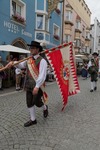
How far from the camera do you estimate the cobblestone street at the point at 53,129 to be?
3984 mm

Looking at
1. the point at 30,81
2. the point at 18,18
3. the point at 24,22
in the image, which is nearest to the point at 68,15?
the point at 24,22

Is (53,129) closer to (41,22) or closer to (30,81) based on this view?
(30,81)

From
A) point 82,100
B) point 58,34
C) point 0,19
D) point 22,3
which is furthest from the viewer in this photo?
point 58,34

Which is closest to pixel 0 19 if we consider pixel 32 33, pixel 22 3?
pixel 22 3

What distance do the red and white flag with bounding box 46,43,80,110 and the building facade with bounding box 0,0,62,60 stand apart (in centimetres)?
797

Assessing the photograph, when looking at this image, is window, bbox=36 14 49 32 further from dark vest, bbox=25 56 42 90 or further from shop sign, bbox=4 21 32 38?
dark vest, bbox=25 56 42 90

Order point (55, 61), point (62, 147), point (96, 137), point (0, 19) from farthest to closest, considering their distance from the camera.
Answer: point (0, 19) → point (55, 61) → point (96, 137) → point (62, 147)

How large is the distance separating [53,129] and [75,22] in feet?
99.7

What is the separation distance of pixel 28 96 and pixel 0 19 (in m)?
9.75

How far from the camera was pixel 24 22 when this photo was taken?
55.2 feet

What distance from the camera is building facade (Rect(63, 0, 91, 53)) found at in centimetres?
2902

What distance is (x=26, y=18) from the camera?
1741 cm

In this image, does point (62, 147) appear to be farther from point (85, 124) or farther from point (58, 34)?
point (58, 34)

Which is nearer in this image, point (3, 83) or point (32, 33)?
point (3, 83)
